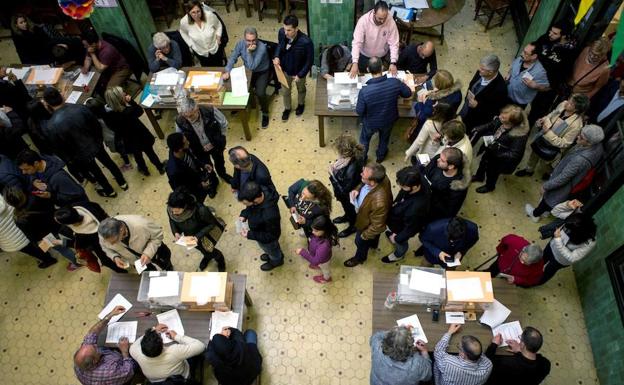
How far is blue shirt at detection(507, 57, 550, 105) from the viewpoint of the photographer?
19.5 feet

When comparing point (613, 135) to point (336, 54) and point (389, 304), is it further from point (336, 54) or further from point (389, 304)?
point (336, 54)

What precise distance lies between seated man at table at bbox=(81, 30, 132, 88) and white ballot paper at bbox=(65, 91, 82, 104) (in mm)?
450

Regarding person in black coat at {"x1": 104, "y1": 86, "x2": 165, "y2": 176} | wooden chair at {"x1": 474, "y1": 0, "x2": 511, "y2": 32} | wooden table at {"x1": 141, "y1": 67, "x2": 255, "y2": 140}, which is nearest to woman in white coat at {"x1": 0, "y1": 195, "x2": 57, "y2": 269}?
person in black coat at {"x1": 104, "y1": 86, "x2": 165, "y2": 176}

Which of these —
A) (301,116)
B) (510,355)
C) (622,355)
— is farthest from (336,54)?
(622,355)

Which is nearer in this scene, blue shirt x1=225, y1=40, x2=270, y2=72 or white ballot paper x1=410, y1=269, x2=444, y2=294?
white ballot paper x1=410, y1=269, x2=444, y2=294

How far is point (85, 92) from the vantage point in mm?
6773

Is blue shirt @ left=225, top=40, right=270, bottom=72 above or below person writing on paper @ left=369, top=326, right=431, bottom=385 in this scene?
above

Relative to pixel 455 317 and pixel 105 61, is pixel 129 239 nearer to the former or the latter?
pixel 455 317

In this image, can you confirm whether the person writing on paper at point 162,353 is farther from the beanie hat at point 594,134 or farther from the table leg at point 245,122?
the beanie hat at point 594,134

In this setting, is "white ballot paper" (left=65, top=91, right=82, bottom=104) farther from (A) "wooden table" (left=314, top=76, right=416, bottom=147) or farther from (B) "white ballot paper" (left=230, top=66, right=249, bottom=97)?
(A) "wooden table" (left=314, top=76, right=416, bottom=147)

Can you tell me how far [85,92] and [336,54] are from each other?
4.13 metres

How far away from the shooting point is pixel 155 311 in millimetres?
4465

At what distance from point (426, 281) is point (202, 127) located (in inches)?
134

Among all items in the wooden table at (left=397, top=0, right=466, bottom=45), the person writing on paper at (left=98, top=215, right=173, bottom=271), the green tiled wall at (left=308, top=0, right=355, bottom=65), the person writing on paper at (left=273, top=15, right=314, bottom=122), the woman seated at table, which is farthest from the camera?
the wooden table at (left=397, top=0, right=466, bottom=45)
